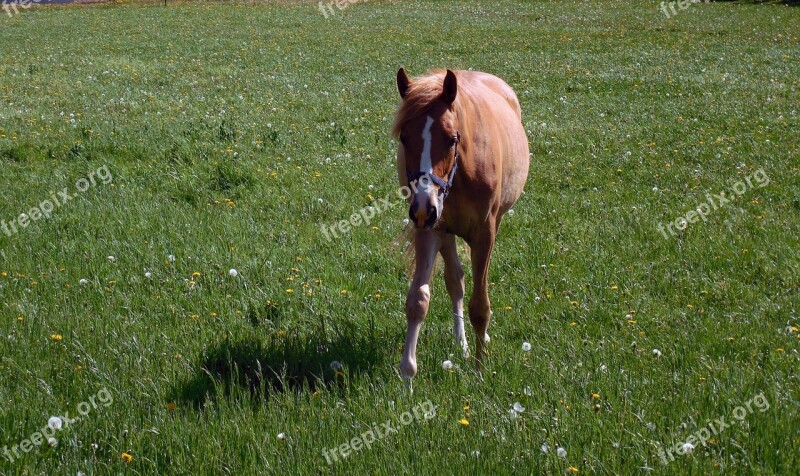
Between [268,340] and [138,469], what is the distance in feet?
5.61

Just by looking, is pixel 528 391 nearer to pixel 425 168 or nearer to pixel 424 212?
pixel 424 212

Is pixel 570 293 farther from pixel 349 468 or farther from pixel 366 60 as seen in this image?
pixel 366 60

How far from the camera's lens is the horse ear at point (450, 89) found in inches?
180

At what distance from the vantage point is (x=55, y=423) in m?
3.98

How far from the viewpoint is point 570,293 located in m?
6.22

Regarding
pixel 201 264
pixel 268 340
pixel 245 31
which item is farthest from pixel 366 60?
pixel 268 340
